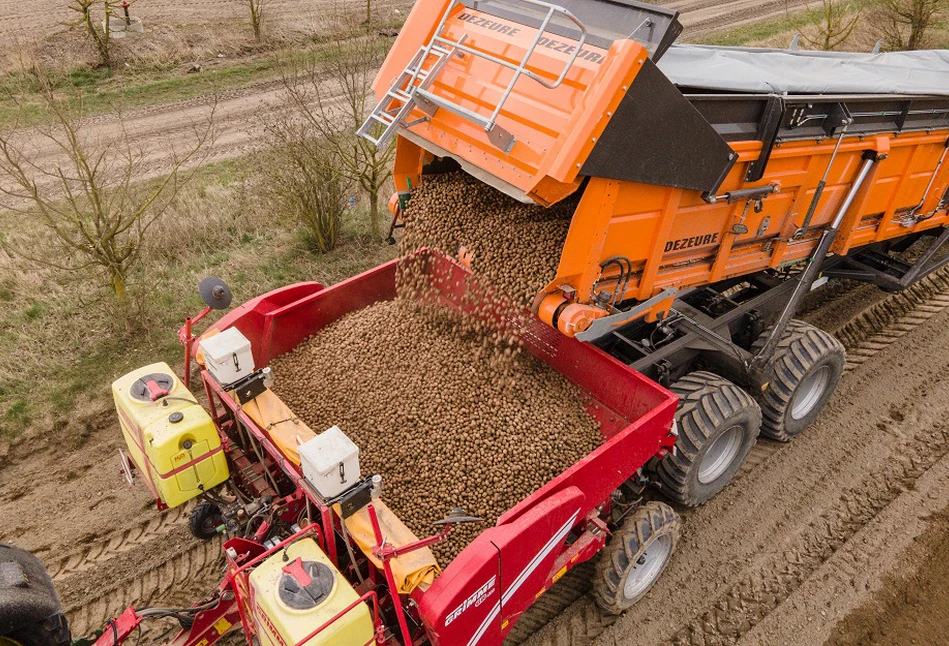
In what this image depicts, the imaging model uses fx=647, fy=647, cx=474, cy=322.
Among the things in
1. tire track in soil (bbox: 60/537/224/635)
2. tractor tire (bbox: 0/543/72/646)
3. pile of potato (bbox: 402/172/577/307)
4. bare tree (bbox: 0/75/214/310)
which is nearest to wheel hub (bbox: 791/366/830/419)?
pile of potato (bbox: 402/172/577/307)

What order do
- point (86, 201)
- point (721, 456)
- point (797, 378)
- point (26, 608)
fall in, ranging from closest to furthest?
1. point (26, 608)
2. point (721, 456)
3. point (797, 378)
4. point (86, 201)

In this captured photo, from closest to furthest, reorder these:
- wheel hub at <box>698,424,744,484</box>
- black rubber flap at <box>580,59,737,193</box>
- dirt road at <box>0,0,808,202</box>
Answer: black rubber flap at <box>580,59,737,193</box>
wheel hub at <box>698,424,744,484</box>
dirt road at <box>0,0,808,202</box>

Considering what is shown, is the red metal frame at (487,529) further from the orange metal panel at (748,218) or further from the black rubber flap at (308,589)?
the orange metal panel at (748,218)

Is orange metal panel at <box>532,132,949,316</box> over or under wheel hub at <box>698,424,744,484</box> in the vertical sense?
over

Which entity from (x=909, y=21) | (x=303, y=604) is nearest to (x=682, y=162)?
(x=303, y=604)

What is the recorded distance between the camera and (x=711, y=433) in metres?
4.30

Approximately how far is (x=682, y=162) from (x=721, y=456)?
233 centimetres

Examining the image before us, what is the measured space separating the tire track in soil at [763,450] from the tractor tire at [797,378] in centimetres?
26

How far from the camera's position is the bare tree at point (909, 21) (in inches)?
541

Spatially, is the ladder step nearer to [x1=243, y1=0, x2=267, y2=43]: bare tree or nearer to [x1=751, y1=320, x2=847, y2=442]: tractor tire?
[x1=751, y1=320, x2=847, y2=442]: tractor tire

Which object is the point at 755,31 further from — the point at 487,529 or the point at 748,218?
the point at 487,529

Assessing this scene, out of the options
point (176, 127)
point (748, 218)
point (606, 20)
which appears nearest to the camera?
point (606, 20)

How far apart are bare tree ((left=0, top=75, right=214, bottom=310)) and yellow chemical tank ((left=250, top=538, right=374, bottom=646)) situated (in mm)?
3897

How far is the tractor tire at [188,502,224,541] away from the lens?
4016mm
